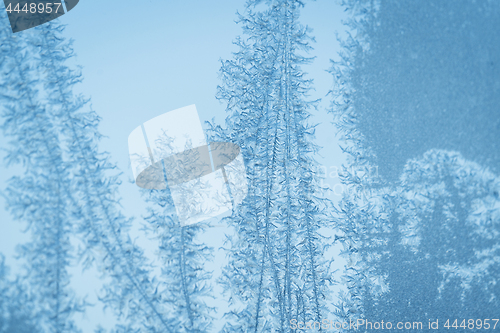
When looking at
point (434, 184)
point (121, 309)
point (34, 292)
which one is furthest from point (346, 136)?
point (34, 292)

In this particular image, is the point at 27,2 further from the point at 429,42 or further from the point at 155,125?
the point at 429,42

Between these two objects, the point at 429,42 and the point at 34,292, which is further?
the point at 429,42

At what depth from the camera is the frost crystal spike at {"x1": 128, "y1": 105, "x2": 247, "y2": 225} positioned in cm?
73

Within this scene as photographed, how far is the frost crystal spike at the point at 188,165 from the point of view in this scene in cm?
73

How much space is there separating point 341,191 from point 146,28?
0.64 meters

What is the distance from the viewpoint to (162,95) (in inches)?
29.4

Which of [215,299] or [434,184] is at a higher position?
[434,184]

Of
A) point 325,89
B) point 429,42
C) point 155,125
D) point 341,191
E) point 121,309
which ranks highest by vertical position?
point 429,42

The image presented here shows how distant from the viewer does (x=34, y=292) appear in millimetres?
671

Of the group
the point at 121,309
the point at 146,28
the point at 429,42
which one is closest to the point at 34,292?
the point at 121,309

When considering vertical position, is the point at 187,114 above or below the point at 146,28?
below

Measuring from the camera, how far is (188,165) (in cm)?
74

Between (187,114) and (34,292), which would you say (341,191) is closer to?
(187,114)

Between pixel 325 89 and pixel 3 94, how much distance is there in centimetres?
77
